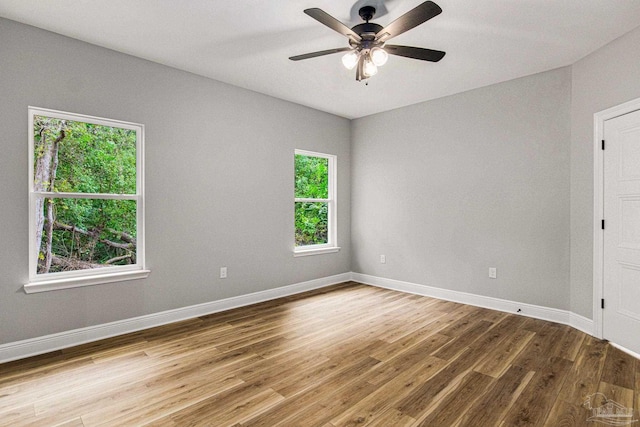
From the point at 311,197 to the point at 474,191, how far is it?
231 cm

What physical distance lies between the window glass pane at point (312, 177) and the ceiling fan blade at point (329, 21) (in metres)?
2.70

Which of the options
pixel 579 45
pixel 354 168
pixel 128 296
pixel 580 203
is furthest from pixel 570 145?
pixel 128 296

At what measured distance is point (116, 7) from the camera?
8.40 feet


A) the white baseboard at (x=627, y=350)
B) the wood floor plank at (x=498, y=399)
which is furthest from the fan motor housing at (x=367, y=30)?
the white baseboard at (x=627, y=350)

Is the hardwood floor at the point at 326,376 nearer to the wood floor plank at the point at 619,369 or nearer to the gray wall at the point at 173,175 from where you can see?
the wood floor plank at the point at 619,369

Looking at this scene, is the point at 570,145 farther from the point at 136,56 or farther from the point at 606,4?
the point at 136,56

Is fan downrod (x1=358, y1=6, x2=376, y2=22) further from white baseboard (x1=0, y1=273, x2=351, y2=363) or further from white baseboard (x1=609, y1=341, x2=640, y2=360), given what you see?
white baseboard (x1=609, y1=341, x2=640, y2=360)

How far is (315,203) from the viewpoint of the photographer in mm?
5359

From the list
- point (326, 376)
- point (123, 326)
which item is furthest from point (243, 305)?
point (326, 376)

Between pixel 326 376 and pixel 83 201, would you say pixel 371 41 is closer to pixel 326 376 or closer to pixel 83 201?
pixel 326 376

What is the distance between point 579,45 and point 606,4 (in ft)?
2.29

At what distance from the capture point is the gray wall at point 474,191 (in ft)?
12.2

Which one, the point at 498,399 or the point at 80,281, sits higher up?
the point at 80,281

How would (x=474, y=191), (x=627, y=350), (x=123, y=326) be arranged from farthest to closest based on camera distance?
1. (x=474, y=191)
2. (x=123, y=326)
3. (x=627, y=350)
